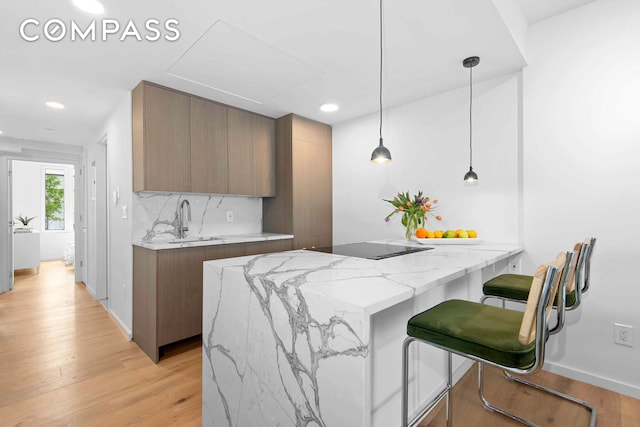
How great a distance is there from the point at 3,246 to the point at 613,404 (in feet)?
23.0

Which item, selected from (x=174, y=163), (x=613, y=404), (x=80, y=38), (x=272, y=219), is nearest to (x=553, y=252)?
(x=613, y=404)

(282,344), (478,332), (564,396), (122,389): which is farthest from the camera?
(122,389)

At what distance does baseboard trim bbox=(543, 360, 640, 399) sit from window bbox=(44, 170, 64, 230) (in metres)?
9.69

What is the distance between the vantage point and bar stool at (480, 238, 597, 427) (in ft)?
4.93

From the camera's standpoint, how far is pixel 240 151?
10.8 feet

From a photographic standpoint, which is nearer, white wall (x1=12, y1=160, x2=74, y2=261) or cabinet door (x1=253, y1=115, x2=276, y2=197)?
cabinet door (x1=253, y1=115, x2=276, y2=197)

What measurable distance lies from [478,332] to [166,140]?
9.04 ft

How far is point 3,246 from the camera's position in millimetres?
4391

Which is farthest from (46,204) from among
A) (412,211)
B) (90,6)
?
(412,211)

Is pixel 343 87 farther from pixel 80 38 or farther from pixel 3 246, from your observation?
pixel 3 246

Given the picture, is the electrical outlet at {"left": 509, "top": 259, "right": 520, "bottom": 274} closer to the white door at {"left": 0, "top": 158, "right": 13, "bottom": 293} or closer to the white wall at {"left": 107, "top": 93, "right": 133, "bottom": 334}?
the white wall at {"left": 107, "top": 93, "right": 133, "bottom": 334}

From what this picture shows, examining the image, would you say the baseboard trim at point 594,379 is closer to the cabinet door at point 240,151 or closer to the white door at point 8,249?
the cabinet door at point 240,151

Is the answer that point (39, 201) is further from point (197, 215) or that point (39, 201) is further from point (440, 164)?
point (440, 164)

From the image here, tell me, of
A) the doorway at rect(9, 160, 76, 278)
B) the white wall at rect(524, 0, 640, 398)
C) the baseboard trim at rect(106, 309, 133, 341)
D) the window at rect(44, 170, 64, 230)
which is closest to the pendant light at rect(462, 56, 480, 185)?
the white wall at rect(524, 0, 640, 398)
